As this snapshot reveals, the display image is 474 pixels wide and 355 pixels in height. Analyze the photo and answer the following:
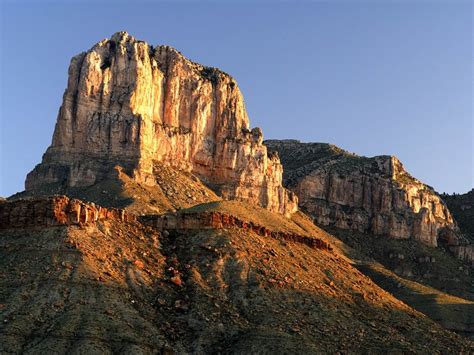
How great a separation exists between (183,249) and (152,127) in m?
63.3

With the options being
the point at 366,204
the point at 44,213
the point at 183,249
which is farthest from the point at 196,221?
the point at 366,204

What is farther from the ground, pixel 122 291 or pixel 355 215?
pixel 355 215

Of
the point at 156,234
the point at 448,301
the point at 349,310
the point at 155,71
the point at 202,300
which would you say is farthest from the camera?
the point at 155,71

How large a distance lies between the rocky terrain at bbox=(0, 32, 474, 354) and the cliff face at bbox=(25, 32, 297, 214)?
282 millimetres

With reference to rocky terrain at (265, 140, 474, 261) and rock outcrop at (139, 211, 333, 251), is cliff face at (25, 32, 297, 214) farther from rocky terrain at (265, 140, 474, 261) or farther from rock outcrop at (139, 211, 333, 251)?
rock outcrop at (139, 211, 333, 251)

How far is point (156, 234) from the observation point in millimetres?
96062

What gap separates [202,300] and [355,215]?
114 metres

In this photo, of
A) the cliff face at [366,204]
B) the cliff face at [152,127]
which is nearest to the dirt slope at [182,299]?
the cliff face at [152,127]

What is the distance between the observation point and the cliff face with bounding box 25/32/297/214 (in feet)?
474

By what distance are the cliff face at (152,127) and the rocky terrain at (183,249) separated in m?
0.28

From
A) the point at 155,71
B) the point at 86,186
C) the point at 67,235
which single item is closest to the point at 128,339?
the point at 67,235

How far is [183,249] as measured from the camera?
94250 mm

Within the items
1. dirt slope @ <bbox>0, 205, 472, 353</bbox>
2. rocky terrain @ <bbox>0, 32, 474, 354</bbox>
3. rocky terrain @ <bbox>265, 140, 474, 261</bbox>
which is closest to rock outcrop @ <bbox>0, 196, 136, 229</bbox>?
rocky terrain @ <bbox>0, 32, 474, 354</bbox>

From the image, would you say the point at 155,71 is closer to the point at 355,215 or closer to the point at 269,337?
the point at 355,215
